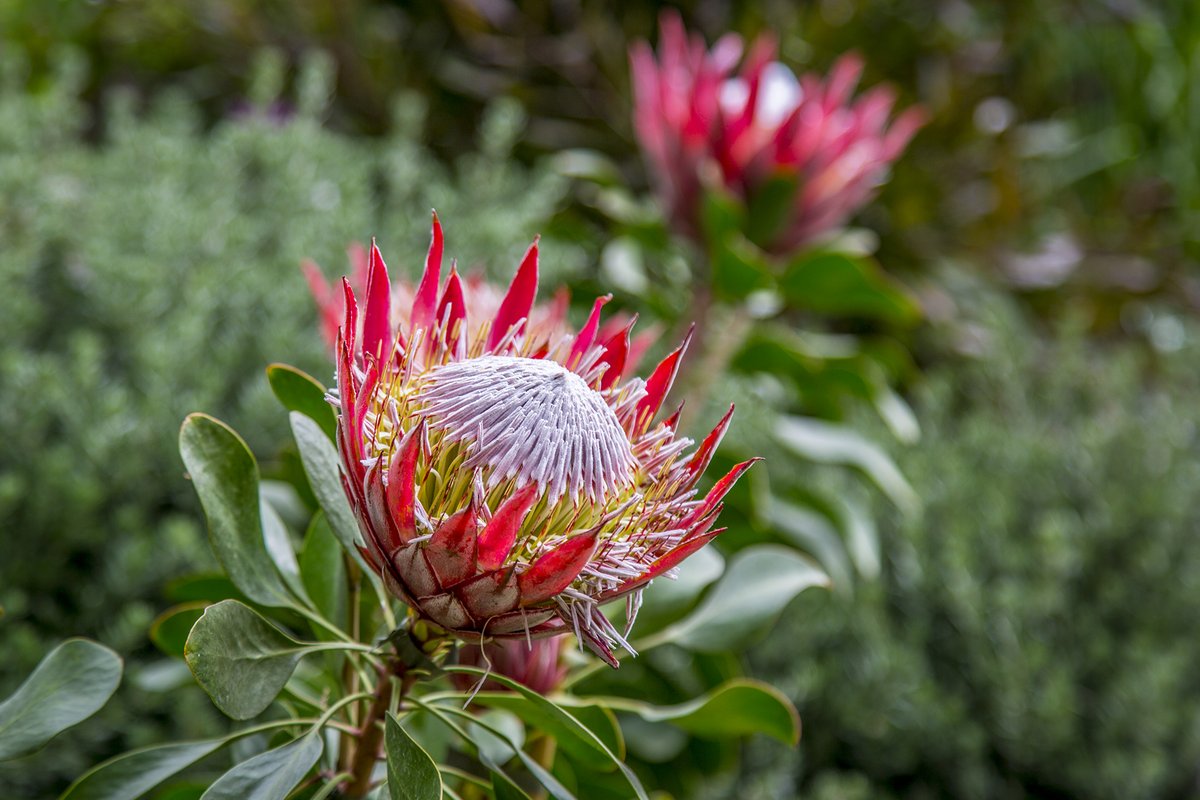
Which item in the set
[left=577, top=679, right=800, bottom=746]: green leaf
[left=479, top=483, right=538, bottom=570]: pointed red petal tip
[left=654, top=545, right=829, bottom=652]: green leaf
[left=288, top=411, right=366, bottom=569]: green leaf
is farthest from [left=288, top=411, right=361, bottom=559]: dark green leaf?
[left=654, top=545, right=829, bottom=652]: green leaf

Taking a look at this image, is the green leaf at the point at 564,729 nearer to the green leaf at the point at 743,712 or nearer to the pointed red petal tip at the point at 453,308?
the green leaf at the point at 743,712

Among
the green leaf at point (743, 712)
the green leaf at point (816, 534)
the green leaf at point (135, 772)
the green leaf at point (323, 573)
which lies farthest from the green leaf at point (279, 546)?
the green leaf at point (816, 534)

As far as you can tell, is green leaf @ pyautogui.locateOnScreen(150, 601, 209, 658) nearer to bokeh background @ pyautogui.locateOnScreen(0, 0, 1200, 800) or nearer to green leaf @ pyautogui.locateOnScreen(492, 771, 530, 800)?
bokeh background @ pyautogui.locateOnScreen(0, 0, 1200, 800)

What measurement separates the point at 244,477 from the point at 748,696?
1.21ft

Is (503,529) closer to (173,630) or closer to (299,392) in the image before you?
(299,392)

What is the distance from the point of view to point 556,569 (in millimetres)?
510

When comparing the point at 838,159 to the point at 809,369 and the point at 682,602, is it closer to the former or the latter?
the point at 809,369

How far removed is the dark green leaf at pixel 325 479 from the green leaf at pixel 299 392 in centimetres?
4

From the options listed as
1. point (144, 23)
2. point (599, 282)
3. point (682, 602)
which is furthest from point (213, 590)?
point (144, 23)

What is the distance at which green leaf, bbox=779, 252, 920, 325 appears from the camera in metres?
1.22

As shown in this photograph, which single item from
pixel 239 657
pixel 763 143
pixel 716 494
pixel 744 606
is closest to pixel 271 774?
pixel 239 657

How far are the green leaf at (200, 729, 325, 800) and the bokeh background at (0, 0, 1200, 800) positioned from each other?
29 cm

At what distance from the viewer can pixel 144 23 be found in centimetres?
242

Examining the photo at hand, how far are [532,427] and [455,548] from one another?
81 mm
